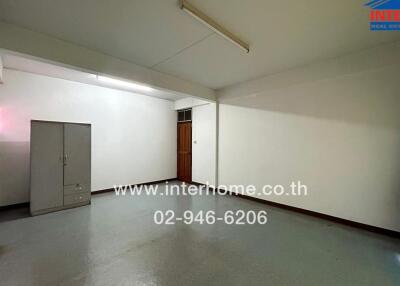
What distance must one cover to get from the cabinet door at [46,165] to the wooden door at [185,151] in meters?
3.54

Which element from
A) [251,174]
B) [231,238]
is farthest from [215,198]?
[231,238]

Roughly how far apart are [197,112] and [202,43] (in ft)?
10.4

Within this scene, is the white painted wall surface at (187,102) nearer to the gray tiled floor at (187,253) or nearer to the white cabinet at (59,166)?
the white cabinet at (59,166)

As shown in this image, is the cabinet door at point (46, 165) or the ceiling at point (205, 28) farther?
the cabinet door at point (46, 165)

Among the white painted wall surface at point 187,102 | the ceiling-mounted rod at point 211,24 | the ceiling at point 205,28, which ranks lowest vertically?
the white painted wall surface at point 187,102

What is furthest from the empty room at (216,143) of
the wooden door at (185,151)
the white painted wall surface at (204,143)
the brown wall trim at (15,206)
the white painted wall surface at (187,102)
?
the wooden door at (185,151)

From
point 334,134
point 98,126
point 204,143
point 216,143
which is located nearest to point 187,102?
point 204,143

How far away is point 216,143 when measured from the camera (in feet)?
17.3

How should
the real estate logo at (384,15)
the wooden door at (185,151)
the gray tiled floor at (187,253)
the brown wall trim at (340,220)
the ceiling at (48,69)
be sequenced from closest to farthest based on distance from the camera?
the gray tiled floor at (187,253)
the real estate logo at (384,15)
the brown wall trim at (340,220)
the ceiling at (48,69)
the wooden door at (185,151)

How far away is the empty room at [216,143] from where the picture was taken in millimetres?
2078

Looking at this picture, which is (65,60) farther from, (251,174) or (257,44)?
(251,174)

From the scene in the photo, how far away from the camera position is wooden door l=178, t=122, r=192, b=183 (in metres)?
6.28

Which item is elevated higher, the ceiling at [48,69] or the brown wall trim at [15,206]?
the ceiling at [48,69]

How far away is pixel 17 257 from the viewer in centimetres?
218
